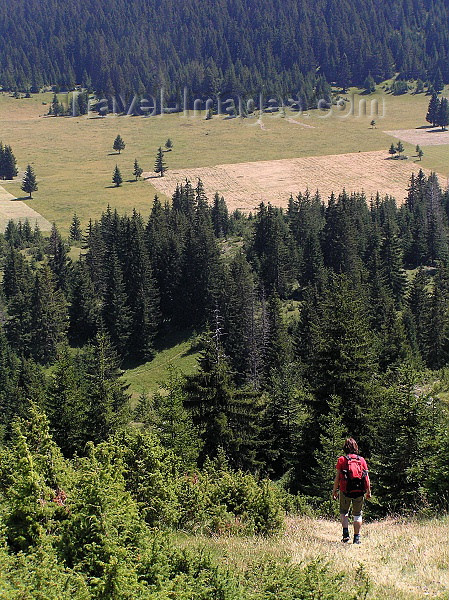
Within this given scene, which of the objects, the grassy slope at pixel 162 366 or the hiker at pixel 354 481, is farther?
the grassy slope at pixel 162 366

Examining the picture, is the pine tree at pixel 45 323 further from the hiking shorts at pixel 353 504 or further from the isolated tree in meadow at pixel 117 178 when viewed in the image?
the isolated tree in meadow at pixel 117 178

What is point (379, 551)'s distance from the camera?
1766 cm

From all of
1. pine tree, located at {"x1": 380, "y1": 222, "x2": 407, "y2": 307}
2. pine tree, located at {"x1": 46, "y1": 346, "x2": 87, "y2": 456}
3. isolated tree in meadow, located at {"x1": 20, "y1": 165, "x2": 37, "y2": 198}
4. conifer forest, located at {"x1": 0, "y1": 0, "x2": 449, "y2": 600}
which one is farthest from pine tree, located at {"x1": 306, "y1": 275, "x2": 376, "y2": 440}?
isolated tree in meadow, located at {"x1": 20, "y1": 165, "x2": 37, "y2": 198}

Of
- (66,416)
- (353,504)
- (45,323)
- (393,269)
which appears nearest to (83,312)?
(45,323)

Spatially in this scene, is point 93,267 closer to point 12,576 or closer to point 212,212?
point 212,212

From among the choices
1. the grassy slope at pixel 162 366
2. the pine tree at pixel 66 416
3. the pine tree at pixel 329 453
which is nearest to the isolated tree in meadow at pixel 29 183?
the grassy slope at pixel 162 366

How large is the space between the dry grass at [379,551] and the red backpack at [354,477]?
1404 millimetres

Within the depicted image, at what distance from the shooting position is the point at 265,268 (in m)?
114

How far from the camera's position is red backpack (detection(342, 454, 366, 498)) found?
1812cm

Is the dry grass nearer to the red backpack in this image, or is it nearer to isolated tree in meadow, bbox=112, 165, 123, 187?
the red backpack

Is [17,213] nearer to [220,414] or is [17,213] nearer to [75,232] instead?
[75,232]

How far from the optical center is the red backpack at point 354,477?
18.1 metres

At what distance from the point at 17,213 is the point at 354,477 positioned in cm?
16569

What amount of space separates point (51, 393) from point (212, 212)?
103789 mm
